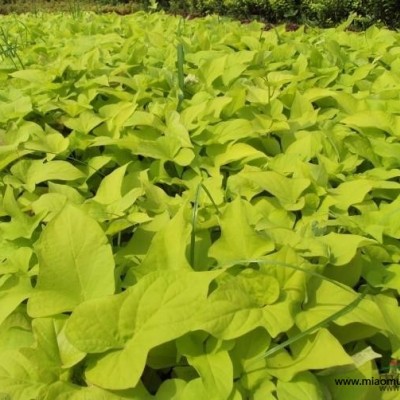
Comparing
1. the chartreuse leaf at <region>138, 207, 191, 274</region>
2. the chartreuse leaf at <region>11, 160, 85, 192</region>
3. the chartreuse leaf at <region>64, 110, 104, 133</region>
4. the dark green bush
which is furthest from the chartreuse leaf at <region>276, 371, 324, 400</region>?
the dark green bush

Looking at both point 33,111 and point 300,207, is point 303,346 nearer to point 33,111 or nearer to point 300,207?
point 300,207

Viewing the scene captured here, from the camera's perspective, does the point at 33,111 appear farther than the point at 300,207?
Yes

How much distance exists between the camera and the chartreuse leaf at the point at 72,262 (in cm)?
101

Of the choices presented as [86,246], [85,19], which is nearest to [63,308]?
[86,246]

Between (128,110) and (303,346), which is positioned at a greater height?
(128,110)

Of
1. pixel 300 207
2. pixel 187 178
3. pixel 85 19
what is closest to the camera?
pixel 300 207

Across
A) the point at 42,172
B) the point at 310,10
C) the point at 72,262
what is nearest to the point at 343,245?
the point at 72,262

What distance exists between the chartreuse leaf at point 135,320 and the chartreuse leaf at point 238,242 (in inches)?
5.4

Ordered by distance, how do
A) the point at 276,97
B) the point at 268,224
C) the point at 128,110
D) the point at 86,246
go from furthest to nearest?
the point at 276,97 → the point at 128,110 → the point at 268,224 → the point at 86,246

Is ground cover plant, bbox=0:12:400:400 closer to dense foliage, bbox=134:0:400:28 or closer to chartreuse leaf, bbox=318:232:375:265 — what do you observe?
chartreuse leaf, bbox=318:232:375:265

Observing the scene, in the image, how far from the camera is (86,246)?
3.42 ft

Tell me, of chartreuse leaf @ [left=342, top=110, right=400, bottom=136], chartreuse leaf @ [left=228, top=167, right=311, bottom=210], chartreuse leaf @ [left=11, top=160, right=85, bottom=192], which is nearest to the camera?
chartreuse leaf @ [left=228, top=167, right=311, bottom=210]

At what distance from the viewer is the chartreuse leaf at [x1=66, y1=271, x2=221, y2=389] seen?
0.88 meters

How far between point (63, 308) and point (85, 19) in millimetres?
3395
